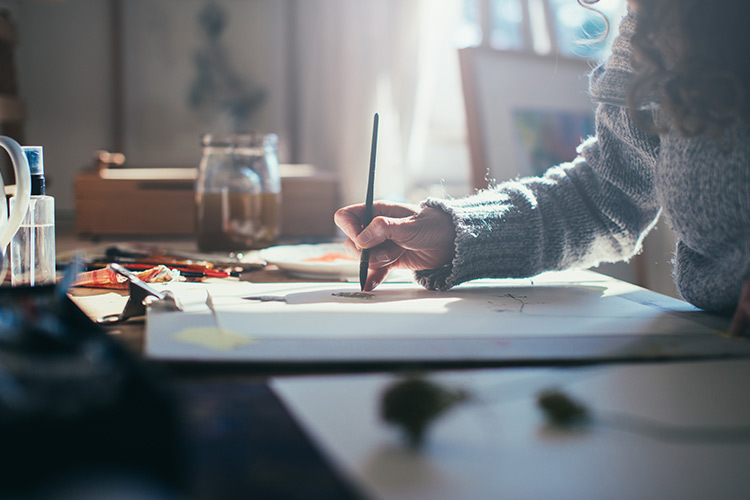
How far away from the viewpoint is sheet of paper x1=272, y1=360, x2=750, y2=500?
29 cm

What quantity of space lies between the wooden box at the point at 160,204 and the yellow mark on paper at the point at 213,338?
0.90 m

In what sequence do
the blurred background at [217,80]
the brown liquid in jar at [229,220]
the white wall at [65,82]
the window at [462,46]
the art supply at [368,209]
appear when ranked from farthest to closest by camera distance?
the white wall at [65,82] < the blurred background at [217,80] < the window at [462,46] < the brown liquid in jar at [229,220] < the art supply at [368,209]

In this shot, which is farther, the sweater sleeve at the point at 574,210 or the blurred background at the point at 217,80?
the blurred background at the point at 217,80

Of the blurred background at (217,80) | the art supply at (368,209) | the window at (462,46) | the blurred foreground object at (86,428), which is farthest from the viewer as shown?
the blurred background at (217,80)

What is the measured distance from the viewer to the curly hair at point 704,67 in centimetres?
55

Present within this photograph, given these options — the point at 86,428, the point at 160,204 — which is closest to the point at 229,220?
the point at 160,204

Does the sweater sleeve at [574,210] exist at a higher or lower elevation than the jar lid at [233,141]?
lower

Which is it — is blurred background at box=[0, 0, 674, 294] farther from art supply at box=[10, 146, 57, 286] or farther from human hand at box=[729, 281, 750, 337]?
human hand at box=[729, 281, 750, 337]

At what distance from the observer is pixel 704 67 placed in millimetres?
556

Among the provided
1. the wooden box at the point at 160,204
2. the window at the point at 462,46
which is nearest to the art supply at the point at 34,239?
the wooden box at the point at 160,204

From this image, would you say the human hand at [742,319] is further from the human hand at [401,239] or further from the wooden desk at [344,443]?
the human hand at [401,239]

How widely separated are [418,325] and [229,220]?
0.61 metres

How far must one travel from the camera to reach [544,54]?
1880mm

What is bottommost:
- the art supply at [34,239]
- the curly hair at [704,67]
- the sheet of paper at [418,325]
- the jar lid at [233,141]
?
the sheet of paper at [418,325]
